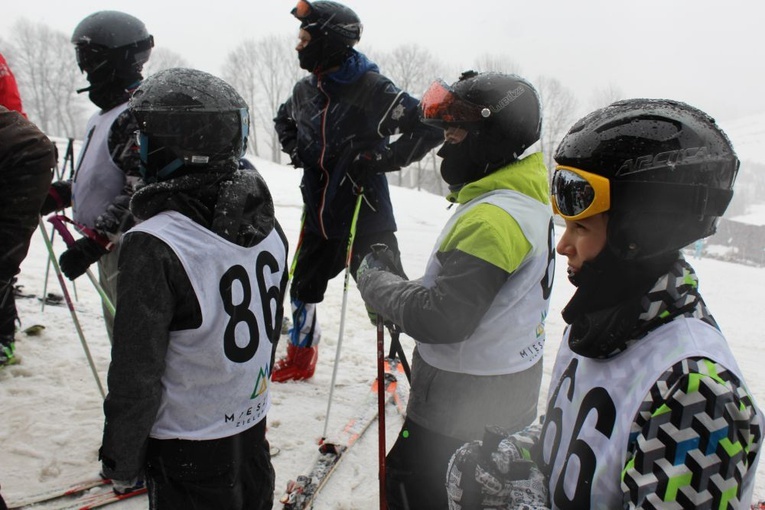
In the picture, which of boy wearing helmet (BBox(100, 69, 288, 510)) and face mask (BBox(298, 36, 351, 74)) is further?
face mask (BBox(298, 36, 351, 74))

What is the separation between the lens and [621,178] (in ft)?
3.93

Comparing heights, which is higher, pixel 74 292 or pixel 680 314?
pixel 680 314

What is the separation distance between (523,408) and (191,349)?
143cm

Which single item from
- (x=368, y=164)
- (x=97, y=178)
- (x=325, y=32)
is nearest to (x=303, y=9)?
(x=325, y=32)

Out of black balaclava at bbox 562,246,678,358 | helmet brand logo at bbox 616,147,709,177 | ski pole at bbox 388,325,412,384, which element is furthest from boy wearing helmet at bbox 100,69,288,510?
helmet brand logo at bbox 616,147,709,177

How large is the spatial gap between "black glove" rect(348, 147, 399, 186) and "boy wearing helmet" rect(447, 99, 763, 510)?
2.69 meters

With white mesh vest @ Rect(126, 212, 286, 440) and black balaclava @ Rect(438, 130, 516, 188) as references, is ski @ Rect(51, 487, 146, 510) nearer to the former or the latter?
white mesh vest @ Rect(126, 212, 286, 440)

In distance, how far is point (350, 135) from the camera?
4012 millimetres

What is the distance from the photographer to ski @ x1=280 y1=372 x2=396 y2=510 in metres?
3.01

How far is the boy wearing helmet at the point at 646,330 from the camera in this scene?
984mm

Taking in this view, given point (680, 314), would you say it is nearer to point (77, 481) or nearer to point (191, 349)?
point (191, 349)

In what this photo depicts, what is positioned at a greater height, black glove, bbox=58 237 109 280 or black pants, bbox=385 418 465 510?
black glove, bbox=58 237 109 280

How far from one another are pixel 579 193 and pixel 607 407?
51 cm

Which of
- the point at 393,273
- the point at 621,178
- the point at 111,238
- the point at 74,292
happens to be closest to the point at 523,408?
the point at 393,273
